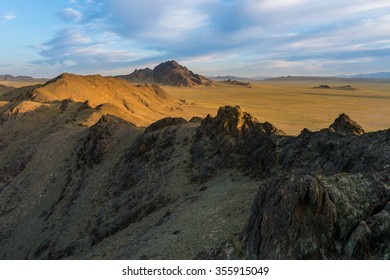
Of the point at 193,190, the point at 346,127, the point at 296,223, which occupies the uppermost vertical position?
the point at 346,127

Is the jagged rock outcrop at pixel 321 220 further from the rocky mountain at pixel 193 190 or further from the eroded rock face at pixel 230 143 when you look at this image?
the eroded rock face at pixel 230 143

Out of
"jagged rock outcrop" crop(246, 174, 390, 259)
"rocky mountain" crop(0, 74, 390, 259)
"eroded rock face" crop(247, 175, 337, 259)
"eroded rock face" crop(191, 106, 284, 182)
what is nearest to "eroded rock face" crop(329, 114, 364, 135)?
"rocky mountain" crop(0, 74, 390, 259)

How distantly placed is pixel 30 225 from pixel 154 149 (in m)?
A: 13.3

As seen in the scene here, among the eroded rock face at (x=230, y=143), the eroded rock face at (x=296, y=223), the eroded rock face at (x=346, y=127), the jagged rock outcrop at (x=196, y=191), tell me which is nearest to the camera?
the eroded rock face at (x=296, y=223)

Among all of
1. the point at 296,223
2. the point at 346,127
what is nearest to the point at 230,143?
the point at 346,127

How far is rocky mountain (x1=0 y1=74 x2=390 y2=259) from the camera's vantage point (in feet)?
46.5

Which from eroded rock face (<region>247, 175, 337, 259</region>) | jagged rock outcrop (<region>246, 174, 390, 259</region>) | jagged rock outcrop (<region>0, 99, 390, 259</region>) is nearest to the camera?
jagged rock outcrop (<region>246, 174, 390, 259</region>)

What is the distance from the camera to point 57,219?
33.3m

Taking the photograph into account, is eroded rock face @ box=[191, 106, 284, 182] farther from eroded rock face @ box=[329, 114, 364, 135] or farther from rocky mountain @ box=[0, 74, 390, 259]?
eroded rock face @ box=[329, 114, 364, 135]

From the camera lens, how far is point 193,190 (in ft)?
89.6

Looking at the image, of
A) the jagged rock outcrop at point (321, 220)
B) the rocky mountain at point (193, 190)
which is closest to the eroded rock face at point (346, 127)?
the rocky mountain at point (193, 190)

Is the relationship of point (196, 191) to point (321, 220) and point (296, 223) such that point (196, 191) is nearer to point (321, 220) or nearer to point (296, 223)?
point (296, 223)

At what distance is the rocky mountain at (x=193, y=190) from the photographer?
14164 millimetres

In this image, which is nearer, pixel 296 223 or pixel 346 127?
pixel 296 223
